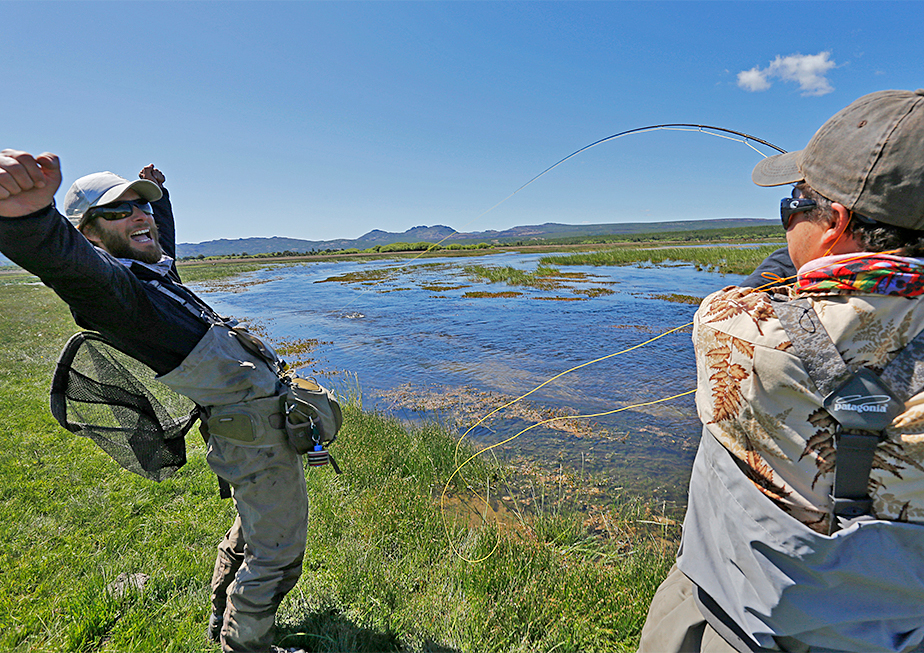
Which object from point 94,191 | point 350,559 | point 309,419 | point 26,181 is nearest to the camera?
point 26,181

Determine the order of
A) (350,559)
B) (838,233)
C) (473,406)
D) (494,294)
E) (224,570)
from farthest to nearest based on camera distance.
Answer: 1. (494,294)
2. (473,406)
3. (350,559)
4. (224,570)
5. (838,233)

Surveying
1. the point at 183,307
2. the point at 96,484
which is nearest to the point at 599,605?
the point at 183,307

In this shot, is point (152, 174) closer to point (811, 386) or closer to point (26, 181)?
point (26, 181)

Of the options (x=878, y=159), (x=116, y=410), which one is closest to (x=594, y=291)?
(x=116, y=410)

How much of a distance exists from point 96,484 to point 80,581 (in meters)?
1.85

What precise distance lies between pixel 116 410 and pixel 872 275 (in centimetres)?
340

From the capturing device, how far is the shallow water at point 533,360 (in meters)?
7.16

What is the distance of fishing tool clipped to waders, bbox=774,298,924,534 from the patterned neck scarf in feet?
0.31

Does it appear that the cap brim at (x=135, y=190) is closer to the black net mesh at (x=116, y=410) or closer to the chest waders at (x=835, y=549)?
the black net mesh at (x=116, y=410)

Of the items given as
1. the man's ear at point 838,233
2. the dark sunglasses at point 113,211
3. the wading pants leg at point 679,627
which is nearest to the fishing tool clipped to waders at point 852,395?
the man's ear at point 838,233

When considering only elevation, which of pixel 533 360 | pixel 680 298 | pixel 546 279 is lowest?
pixel 533 360

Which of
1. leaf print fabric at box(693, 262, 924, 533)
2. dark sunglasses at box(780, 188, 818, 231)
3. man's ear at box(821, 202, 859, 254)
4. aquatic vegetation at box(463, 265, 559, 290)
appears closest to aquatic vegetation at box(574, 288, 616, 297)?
aquatic vegetation at box(463, 265, 559, 290)

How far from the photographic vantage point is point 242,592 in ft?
7.94

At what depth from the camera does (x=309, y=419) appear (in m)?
2.59
